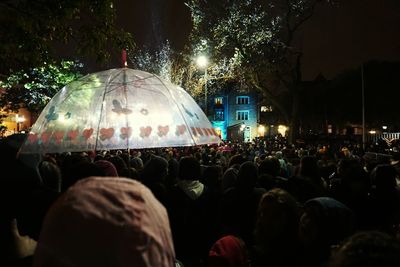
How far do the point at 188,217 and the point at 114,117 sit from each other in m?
1.67

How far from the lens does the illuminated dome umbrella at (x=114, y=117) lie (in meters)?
4.76

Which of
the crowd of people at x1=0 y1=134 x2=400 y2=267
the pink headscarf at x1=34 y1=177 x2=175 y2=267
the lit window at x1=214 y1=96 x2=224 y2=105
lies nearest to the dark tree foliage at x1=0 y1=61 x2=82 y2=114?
the crowd of people at x1=0 y1=134 x2=400 y2=267

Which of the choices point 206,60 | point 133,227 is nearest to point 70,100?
point 133,227

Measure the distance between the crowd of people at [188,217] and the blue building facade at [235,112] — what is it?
194ft

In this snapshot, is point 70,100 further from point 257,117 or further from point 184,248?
point 257,117

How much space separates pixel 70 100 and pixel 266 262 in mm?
2987

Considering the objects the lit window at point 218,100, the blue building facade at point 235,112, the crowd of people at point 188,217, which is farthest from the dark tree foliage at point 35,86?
the lit window at point 218,100

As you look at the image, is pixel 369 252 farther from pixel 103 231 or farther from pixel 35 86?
pixel 35 86

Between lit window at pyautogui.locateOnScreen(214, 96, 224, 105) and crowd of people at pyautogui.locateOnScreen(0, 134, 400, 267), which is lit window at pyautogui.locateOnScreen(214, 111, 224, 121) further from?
crowd of people at pyautogui.locateOnScreen(0, 134, 400, 267)

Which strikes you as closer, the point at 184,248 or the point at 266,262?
the point at 266,262

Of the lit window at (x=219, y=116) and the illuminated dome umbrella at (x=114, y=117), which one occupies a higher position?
the lit window at (x=219, y=116)

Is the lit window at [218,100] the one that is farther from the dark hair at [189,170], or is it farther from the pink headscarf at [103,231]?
the pink headscarf at [103,231]

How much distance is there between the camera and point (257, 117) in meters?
67.9

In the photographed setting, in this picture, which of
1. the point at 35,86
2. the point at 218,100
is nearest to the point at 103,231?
the point at 35,86
